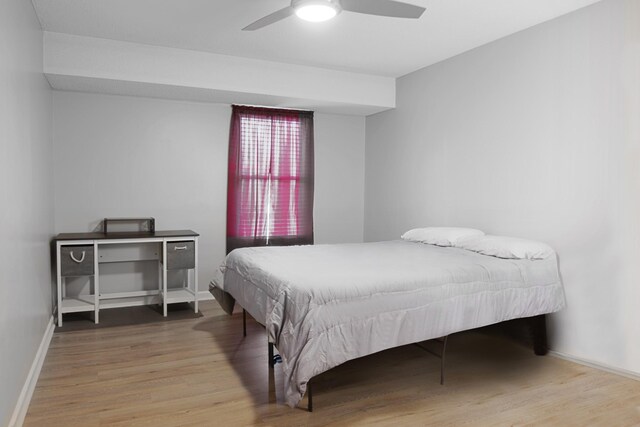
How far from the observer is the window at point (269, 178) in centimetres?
509

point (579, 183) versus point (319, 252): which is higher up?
point (579, 183)

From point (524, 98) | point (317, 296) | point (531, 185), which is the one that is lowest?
point (317, 296)

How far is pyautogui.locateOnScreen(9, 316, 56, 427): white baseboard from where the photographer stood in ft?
7.57

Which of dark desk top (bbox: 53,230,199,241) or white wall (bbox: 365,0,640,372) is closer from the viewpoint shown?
white wall (bbox: 365,0,640,372)

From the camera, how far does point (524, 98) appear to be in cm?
363

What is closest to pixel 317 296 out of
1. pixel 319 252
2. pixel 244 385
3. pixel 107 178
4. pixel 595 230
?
pixel 244 385

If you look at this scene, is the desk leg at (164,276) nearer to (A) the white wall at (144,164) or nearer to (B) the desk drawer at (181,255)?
(B) the desk drawer at (181,255)

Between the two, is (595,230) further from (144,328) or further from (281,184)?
(144,328)

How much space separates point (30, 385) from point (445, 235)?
3.12 m

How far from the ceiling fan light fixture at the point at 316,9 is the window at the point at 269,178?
2480mm

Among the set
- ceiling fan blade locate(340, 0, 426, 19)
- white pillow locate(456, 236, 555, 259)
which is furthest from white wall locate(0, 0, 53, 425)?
white pillow locate(456, 236, 555, 259)

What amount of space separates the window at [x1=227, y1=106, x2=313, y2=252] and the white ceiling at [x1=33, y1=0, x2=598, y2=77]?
915 millimetres

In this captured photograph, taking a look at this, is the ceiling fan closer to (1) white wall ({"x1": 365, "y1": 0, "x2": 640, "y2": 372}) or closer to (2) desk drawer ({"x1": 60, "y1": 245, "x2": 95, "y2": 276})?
(1) white wall ({"x1": 365, "y1": 0, "x2": 640, "y2": 372})

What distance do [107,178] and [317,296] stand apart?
3.17 metres
